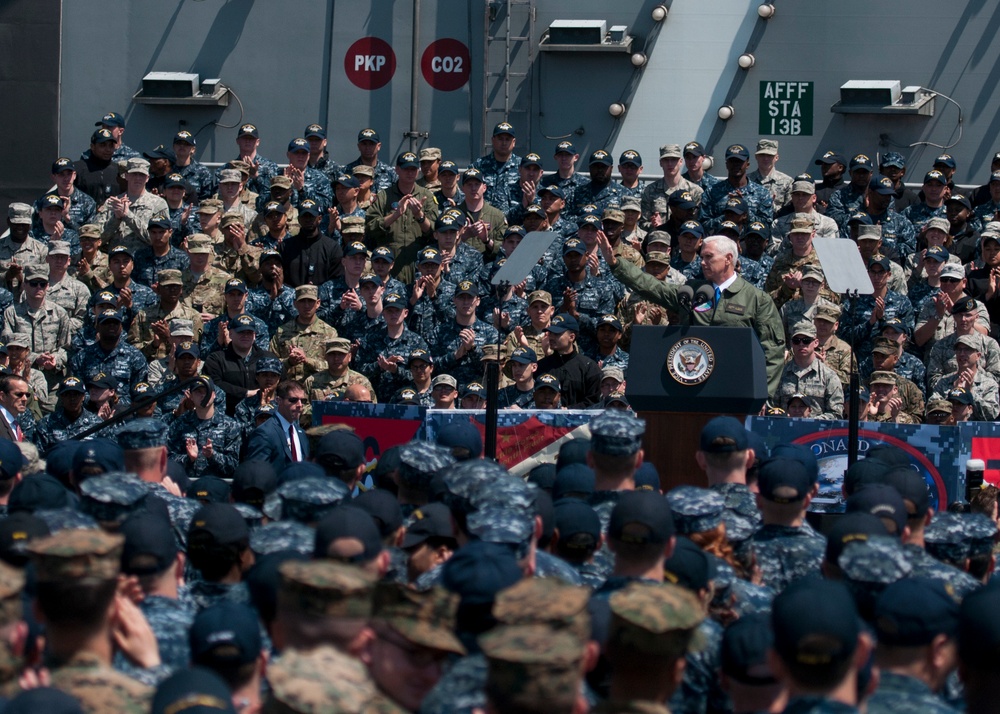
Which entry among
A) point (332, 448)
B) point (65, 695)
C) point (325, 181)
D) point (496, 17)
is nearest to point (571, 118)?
point (496, 17)

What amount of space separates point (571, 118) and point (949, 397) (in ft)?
21.2

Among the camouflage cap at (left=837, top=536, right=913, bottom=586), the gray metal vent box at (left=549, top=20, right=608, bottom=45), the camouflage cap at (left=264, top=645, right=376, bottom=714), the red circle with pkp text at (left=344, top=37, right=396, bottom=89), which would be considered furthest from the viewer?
the red circle with pkp text at (left=344, top=37, right=396, bottom=89)

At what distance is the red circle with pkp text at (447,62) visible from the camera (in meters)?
15.9

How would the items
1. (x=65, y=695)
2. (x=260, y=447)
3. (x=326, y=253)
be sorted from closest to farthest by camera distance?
(x=65, y=695), (x=260, y=447), (x=326, y=253)

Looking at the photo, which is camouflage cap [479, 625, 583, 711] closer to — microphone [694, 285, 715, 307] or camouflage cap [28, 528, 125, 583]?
camouflage cap [28, 528, 125, 583]

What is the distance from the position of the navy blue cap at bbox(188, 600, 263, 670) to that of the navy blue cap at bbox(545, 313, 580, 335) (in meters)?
7.24

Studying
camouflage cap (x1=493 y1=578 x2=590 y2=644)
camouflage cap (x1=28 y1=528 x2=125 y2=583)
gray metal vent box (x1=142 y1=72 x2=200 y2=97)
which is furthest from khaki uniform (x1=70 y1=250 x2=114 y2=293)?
camouflage cap (x1=493 y1=578 x2=590 y2=644)

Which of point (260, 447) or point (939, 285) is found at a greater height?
point (939, 285)

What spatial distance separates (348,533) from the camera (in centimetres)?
455

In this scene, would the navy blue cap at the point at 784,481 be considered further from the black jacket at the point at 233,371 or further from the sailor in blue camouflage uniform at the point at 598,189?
the sailor in blue camouflage uniform at the point at 598,189

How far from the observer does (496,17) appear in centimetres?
1569

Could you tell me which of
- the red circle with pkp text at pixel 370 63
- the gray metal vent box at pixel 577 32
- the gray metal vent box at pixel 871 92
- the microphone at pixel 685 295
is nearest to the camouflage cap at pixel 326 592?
the microphone at pixel 685 295

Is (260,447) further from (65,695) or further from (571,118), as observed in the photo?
(571,118)

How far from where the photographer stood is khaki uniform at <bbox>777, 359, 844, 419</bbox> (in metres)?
10.5
